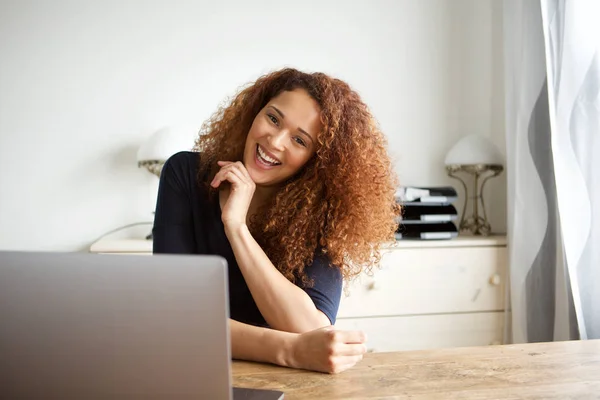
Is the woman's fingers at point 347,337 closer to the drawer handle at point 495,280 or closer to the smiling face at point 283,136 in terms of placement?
the smiling face at point 283,136

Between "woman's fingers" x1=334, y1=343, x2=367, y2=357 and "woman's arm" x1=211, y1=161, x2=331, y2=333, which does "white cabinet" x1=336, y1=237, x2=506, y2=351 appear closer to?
"woman's arm" x1=211, y1=161, x2=331, y2=333

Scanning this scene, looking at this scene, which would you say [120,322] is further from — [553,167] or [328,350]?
[553,167]

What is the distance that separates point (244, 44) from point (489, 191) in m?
1.35

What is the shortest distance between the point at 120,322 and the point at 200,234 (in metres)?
0.85

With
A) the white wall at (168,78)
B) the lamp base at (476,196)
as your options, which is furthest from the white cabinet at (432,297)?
the white wall at (168,78)

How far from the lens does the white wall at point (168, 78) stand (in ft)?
8.63

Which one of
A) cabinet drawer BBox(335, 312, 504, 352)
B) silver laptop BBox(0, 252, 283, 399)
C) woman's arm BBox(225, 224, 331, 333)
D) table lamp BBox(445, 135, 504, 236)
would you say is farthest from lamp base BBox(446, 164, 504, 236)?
silver laptop BBox(0, 252, 283, 399)

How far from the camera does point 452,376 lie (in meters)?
0.92

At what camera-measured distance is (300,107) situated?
4.75ft

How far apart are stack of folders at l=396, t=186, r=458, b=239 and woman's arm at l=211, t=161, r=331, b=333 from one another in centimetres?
126

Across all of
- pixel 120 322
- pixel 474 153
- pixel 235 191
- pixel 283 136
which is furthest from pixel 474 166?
pixel 120 322

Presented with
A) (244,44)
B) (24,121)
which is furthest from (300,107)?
(24,121)

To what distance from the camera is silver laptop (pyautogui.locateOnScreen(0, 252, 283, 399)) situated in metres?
0.59

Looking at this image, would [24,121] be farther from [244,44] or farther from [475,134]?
[475,134]
